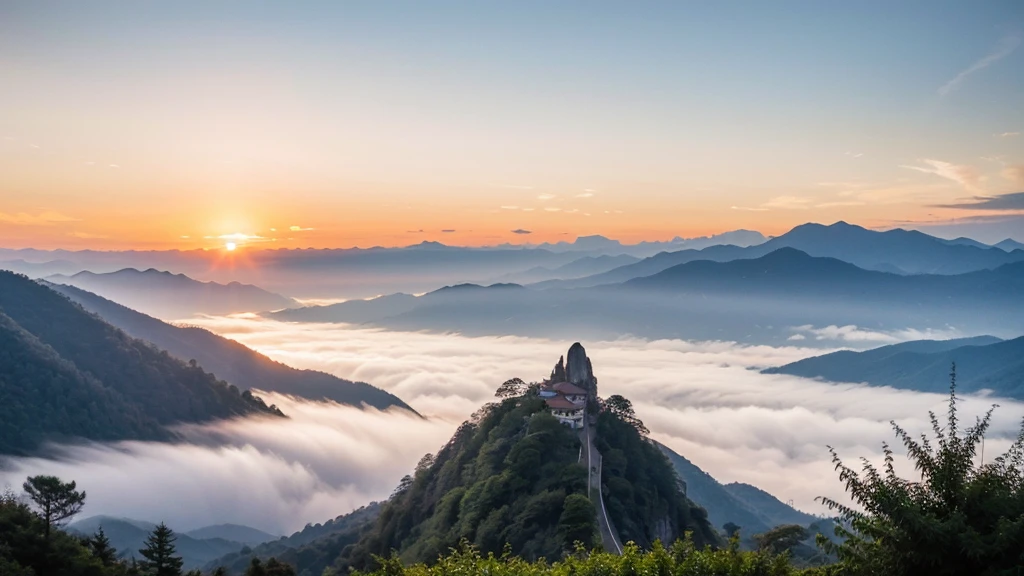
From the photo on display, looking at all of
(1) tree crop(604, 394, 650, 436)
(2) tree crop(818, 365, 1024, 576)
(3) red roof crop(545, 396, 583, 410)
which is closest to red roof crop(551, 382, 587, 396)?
(3) red roof crop(545, 396, 583, 410)

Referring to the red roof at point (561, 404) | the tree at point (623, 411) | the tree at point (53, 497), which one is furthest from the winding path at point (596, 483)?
the tree at point (53, 497)

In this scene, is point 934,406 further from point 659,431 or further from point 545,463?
point 545,463

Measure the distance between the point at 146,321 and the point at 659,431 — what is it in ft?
442

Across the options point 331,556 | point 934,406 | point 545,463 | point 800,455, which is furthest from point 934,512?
point 934,406

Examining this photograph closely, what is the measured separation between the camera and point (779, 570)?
16.2 meters

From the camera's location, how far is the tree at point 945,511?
11281mm

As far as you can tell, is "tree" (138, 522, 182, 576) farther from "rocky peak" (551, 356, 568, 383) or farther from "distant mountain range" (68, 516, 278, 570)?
"distant mountain range" (68, 516, 278, 570)

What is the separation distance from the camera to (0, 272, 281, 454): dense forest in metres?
113

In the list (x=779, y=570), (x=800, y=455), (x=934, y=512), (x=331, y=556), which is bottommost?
(x=800, y=455)

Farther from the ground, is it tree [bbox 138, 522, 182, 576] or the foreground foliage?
the foreground foliage

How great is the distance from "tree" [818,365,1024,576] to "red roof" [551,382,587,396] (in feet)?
142

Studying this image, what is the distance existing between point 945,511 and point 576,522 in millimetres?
23840

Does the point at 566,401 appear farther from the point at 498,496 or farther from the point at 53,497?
the point at 53,497

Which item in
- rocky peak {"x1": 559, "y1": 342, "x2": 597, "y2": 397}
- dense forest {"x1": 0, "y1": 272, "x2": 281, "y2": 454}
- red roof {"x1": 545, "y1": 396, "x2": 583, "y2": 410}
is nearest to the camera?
red roof {"x1": 545, "y1": 396, "x2": 583, "y2": 410}
